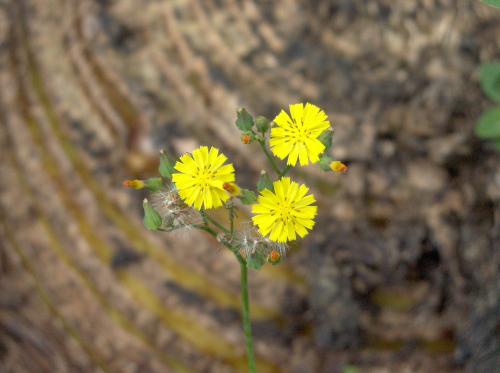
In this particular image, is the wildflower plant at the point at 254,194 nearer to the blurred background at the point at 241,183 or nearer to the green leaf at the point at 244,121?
the green leaf at the point at 244,121

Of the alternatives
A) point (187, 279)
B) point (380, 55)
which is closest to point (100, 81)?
point (187, 279)

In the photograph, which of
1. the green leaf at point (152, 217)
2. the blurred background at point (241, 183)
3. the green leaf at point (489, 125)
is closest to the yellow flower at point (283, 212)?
the green leaf at point (152, 217)

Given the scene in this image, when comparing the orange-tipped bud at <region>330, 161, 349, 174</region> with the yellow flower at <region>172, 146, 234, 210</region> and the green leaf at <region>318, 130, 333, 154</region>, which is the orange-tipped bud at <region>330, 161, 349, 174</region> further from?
the yellow flower at <region>172, 146, 234, 210</region>

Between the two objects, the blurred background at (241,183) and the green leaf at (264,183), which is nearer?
the green leaf at (264,183)

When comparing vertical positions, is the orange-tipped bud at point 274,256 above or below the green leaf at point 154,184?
below

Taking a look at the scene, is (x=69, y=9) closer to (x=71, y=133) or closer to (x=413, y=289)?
(x=71, y=133)

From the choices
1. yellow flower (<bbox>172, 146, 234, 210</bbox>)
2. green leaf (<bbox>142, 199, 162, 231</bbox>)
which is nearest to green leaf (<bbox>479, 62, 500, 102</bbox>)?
yellow flower (<bbox>172, 146, 234, 210</bbox>)
